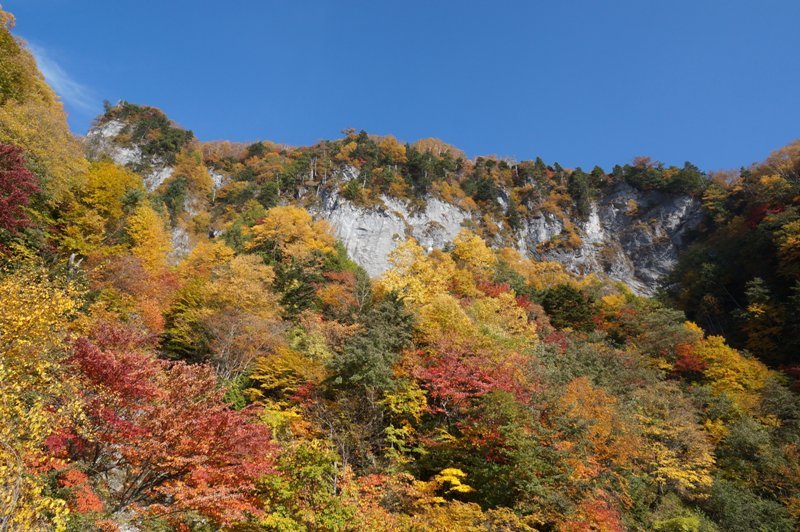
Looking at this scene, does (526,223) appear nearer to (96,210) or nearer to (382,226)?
(382,226)

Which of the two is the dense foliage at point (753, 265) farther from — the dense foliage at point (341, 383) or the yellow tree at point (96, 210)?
the yellow tree at point (96, 210)

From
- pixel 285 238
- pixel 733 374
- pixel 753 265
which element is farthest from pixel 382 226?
pixel 753 265

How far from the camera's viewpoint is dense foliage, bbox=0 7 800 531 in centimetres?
849

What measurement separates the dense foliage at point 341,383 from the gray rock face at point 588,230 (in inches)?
410

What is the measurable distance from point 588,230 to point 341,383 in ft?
175

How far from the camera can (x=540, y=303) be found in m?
32.8

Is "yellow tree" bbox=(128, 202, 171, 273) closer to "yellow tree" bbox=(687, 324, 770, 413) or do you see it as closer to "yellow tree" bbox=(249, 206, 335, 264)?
"yellow tree" bbox=(249, 206, 335, 264)

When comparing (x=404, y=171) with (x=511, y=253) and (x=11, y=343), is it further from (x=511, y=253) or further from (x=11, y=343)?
(x=11, y=343)

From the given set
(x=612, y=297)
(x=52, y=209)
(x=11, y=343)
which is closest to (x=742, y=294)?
(x=612, y=297)

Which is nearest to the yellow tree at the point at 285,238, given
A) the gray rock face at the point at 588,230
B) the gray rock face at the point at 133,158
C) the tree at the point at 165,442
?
the gray rock face at the point at 588,230

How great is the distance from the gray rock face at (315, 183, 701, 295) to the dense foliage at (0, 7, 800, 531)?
1040cm

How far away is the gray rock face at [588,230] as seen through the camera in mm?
45469

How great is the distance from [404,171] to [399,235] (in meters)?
12.1

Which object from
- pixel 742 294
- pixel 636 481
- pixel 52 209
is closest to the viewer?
pixel 636 481
